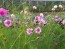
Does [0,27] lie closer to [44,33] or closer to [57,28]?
[44,33]

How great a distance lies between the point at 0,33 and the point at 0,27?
0.27 m

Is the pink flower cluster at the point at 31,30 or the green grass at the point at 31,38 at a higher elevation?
the pink flower cluster at the point at 31,30

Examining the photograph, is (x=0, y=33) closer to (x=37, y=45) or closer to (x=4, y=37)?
(x=4, y=37)

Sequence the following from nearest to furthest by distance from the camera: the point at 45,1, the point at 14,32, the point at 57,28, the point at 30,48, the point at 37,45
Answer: the point at 30,48
the point at 37,45
the point at 14,32
the point at 57,28
the point at 45,1

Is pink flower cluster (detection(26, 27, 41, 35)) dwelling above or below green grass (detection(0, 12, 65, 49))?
above

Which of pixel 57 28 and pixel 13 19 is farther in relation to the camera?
pixel 57 28

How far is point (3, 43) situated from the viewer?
254cm

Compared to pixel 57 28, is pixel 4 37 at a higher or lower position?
higher

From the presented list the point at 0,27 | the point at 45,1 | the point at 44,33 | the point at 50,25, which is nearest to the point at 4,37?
the point at 0,27

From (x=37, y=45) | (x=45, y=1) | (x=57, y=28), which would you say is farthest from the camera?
(x=45, y=1)

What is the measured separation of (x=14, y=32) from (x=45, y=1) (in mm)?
7019

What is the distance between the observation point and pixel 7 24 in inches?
108

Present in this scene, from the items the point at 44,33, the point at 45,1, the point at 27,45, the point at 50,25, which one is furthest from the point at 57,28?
A: the point at 45,1

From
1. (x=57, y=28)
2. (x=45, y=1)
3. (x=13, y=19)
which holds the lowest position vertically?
(x=45, y=1)
